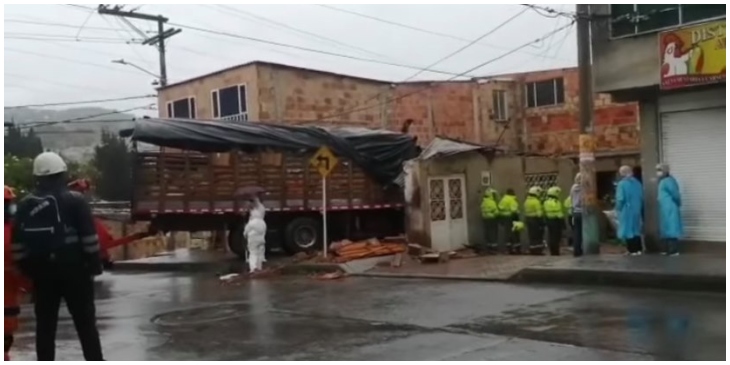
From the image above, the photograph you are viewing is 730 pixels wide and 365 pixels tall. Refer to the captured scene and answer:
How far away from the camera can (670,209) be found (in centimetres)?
1456

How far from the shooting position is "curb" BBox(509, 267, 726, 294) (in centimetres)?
1151

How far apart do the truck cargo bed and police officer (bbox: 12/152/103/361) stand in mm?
12171

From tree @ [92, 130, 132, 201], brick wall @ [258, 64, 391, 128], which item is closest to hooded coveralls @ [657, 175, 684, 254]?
brick wall @ [258, 64, 391, 128]

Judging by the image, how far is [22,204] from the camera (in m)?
6.85

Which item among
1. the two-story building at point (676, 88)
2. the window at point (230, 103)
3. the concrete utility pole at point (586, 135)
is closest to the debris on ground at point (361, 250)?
the concrete utility pole at point (586, 135)

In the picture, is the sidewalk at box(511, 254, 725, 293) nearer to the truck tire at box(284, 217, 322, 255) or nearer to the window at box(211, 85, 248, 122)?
the truck tire at box(284, 217, 322, 255)

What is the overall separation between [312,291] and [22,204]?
7.20 m

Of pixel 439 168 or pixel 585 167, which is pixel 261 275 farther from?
pixel 585 167

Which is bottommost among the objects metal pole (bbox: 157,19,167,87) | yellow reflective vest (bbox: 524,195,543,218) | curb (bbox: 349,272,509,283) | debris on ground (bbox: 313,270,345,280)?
debris on ground (bbox: 313,270,345,280)

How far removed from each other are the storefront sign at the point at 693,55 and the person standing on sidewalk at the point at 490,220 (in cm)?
557

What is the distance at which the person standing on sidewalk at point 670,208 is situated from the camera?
47.6ft

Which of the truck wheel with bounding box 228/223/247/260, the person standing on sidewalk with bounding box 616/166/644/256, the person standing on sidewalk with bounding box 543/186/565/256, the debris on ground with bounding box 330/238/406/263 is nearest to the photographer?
the person standing on sidewalk with bounding box 616/166/644/256

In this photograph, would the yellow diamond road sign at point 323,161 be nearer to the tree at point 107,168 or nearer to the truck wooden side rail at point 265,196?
the truck wooden side rail at point 265,196

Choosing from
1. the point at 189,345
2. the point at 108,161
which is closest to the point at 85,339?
the point at 189,345
